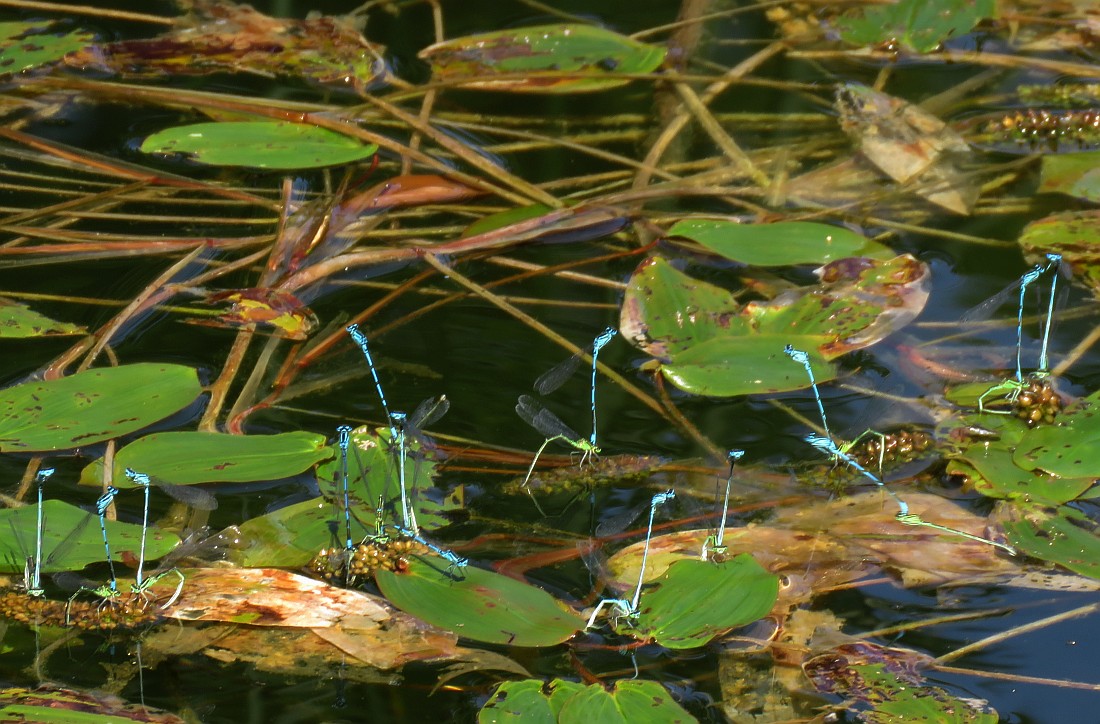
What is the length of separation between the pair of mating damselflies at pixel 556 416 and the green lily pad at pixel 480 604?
249mm

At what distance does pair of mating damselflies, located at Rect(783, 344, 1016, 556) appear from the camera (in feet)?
5.49

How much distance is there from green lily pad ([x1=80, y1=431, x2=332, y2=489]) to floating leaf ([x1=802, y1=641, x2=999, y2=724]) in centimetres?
85

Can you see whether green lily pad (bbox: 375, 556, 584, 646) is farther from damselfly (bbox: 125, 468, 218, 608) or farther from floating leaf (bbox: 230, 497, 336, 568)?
damselfly (bbox: 125, 468, 218, 608)

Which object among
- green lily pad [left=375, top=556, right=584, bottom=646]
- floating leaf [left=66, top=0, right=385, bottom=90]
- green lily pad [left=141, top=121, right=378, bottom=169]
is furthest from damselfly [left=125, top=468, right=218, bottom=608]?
floating leaf [left=66, top=0, right=385, bottom=90]

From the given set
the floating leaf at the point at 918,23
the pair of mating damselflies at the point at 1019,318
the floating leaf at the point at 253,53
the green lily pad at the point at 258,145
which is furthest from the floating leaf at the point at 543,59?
the pair of mating damselflies at the point at 1019,318

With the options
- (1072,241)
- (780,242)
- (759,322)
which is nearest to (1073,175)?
(1072,241)

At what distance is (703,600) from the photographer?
1524 mm

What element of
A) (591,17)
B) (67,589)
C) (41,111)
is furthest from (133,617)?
(591,17)

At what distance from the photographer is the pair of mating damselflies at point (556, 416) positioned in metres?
1.87

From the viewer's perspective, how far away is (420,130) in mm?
2820

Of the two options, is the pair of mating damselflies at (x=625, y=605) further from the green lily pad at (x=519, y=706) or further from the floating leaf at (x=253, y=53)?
the floating leaf at (x=253, y=53)

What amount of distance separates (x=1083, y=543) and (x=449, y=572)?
3.09 feet

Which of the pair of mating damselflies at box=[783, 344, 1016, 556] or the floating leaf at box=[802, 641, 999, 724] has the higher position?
the pair of mating damselflies at box=[783, 344, 1016, 556]

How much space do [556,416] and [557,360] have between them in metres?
0.19
